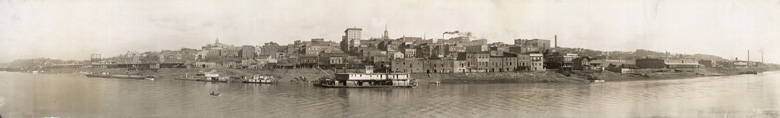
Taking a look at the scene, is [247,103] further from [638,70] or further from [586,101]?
[638,70]

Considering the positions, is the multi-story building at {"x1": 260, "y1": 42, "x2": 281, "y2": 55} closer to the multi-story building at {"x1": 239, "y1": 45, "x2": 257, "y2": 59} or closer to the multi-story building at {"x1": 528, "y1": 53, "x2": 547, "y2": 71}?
the multi-story building at {"x1": 239, "y1": 45, "x2": 257, "y2": 59}

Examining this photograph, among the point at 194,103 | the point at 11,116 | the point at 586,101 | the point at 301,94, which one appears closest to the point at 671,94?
the point at 586,101

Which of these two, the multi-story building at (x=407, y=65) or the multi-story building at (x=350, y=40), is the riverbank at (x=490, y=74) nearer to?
the multi-story building at (x=407, y=65)

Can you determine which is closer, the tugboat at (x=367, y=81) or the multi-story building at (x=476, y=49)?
the tugboat at (x=367, y=81)

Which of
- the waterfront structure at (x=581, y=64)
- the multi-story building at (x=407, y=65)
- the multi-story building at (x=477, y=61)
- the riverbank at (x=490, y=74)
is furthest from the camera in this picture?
the waterfront structure at (x=581, y=64)

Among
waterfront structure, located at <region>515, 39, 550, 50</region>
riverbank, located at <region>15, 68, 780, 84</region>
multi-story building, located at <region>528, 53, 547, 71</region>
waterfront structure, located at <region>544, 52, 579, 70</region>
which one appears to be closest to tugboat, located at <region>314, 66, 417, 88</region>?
riverbank, located at <region>15, 68, 780, 84</region>

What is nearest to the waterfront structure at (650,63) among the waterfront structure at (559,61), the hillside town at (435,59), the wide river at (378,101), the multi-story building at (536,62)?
the hillside town at (435,59)
